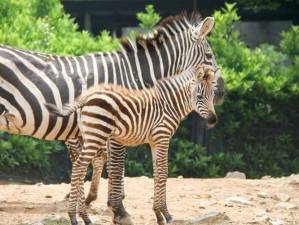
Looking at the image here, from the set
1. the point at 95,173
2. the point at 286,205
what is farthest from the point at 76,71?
the point at 286,205

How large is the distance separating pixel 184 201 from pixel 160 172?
2.14 metres

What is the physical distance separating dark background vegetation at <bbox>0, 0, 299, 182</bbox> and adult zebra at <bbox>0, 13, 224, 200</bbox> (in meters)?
3.94

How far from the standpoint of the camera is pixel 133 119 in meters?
8.74

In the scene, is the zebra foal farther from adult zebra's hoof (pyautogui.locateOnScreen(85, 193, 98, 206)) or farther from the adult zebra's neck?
adult zebra's hoof (pyautogui.locateOnScreen(85, 193, 98, 206))

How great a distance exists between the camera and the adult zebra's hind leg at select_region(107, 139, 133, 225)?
9266 millimetres

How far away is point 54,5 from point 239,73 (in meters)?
3.30

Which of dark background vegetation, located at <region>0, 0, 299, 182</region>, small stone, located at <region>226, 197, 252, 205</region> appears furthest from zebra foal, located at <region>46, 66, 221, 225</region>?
dark background vegetation, located at <region>0, 0, 299, 182</region>

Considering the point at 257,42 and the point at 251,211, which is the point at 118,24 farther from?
the point at 251,211

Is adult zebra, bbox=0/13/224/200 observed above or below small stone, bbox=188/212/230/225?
above

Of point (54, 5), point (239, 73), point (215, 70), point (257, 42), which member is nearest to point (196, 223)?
point (215, 70)

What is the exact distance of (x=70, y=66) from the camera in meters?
9.89

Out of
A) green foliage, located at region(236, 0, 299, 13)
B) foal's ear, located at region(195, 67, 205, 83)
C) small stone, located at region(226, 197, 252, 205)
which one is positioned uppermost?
green foliage, located at region(236, 0, 299, 13)

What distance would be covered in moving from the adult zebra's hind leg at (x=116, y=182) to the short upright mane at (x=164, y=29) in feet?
4.00

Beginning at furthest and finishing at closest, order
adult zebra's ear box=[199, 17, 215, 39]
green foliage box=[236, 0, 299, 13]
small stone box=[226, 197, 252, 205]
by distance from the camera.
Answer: green foliage box=[236, 0, 299, 13] < small stone box=[226, 197, 252, 205] < adult zebra's ear box=[199, 17, 215, 39]
